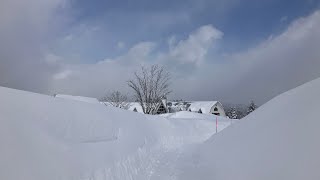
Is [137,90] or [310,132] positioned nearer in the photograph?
[310,132]

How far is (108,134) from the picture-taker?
8.13 m

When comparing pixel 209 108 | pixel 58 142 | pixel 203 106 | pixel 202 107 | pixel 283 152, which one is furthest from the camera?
pixel 203 106

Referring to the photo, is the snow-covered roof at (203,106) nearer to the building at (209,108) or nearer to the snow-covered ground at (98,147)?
the building at (209,108)

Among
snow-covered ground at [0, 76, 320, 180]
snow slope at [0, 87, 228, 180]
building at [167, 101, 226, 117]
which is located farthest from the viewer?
building at [167, 101, 226, 117]

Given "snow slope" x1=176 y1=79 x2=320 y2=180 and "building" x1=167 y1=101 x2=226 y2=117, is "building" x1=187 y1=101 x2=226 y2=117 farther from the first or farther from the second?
"snow slope" x1=176 y1=79 x2=320 y2=180

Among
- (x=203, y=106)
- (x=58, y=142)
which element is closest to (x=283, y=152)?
(x=58, y=142)

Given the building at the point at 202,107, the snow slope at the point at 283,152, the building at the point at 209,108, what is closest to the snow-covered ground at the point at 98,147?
the snow slope at the point at 283,152

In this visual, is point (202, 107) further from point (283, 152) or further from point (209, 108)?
point (283, 152)

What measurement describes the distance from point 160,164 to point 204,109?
77.7 m

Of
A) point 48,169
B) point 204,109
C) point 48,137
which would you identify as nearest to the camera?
point 48,169

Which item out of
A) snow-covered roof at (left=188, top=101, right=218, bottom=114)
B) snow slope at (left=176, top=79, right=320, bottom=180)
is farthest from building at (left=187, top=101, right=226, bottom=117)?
snow slope at (left=176, top=79, right=320, bottom=180)

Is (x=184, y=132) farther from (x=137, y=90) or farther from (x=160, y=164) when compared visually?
(x=137, y=90)

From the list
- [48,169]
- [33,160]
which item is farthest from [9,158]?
[48,169]

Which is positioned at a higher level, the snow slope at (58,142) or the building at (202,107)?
the building at (202,107)
